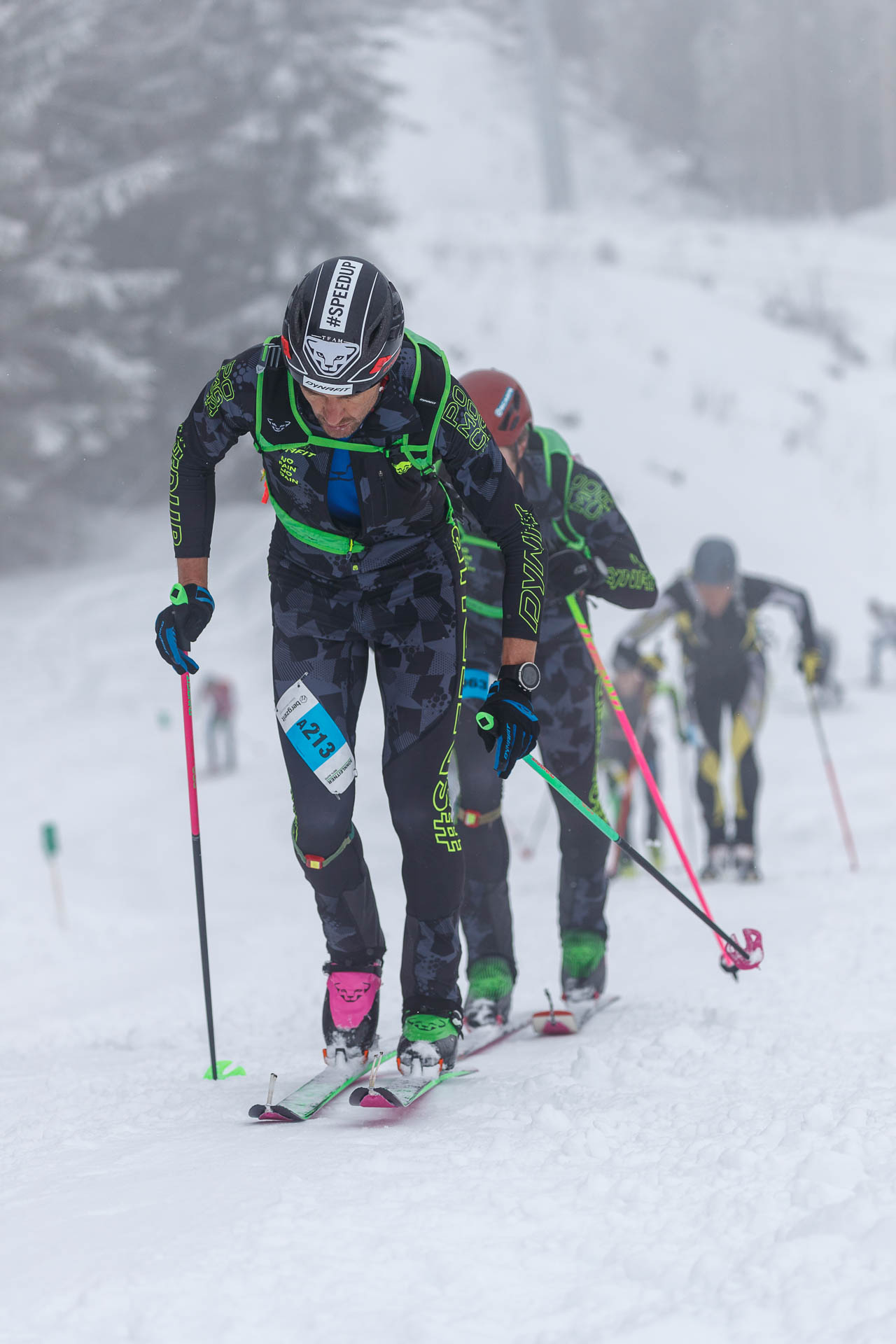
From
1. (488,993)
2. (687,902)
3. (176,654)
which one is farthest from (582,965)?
(176,654)

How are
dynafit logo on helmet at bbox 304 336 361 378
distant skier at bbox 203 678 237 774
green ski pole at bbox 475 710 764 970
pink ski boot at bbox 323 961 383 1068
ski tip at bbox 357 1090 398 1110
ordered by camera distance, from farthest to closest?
distant skier at bbox 203 678 237 774 < green ski pole at bbox 475 710 764 970 < pink ski boot at bbox 323 961 383 1068 < ski tip at bbox 357 1090 398 1110 < dynafit logo on helmet at bbox 304 336 361 378

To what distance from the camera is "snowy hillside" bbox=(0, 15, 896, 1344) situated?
2.25m

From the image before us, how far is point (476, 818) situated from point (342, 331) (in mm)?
2116

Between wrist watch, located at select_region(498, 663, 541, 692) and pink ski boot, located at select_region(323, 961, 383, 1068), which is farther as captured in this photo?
pink ski boot, located at select_region(323, 961, 383, 1068)

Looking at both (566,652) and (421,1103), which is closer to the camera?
(421,1103)

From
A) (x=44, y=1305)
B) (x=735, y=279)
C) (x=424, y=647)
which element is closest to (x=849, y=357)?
(x=735, y=279)

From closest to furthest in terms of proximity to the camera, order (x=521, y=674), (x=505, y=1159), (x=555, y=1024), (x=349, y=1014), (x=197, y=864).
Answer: (x=505, y=1159) < (x=521, y=674) < (x=349, y=1014) < (x=197, y=864) < (x=555, y=1024)

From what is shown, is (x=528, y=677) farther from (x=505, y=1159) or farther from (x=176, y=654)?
(x=505, y=1159)

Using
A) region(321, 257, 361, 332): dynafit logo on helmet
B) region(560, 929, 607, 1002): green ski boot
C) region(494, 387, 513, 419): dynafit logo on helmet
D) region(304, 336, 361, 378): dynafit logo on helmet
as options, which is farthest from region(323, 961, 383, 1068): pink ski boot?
region(494, 387, 513, 419): dynafit logo on helmet

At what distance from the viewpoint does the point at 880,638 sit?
16.8 meters

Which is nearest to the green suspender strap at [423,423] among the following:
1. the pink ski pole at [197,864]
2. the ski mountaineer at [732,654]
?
the pink ski pole at [197,864]

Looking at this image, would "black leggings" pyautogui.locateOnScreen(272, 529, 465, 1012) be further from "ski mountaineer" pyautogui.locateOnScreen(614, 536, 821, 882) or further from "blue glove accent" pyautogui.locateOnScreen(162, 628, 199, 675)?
"ski mountaineer" pyautogui.locateOnScreen(614, 536, 821, 882)

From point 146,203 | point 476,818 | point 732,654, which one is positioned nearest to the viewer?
point 476,818

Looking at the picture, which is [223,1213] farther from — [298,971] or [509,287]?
[509,287]
